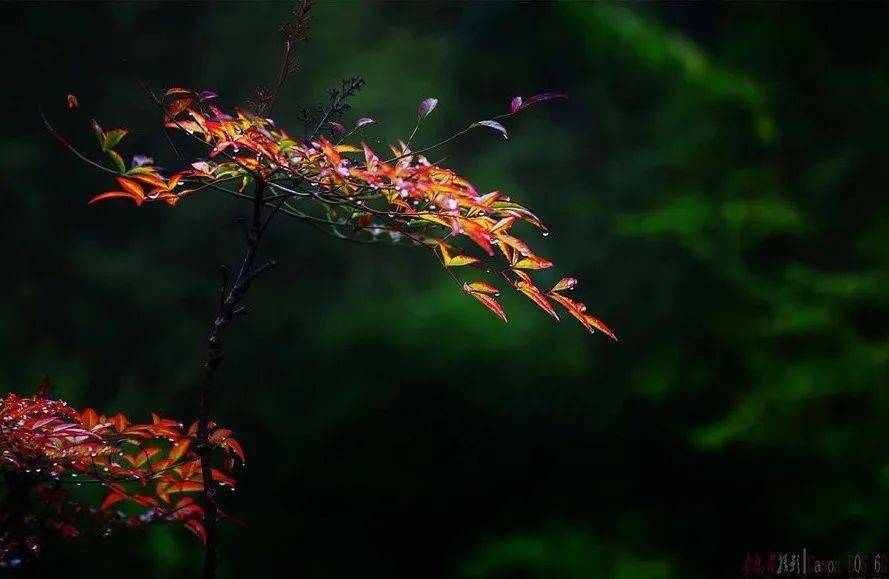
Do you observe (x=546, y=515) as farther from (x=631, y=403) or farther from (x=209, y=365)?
(x=209, y=365)

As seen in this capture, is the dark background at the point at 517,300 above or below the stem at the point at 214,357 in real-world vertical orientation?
above

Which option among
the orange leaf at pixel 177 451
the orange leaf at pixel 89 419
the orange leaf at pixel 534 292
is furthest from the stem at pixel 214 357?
the orange leaf at pixel 534 292

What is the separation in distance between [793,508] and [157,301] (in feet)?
6.84

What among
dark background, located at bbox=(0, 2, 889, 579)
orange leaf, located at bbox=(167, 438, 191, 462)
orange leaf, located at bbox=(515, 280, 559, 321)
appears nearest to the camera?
orange leaf, located at bbox=(515, 280, 559, 321)

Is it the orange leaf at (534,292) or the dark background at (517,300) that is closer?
the orange leaf at (534,292)

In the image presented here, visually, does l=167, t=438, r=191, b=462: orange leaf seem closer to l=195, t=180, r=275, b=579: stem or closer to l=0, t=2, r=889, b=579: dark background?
l=195, t=180, r=275, b=579: stem

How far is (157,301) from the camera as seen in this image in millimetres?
2492

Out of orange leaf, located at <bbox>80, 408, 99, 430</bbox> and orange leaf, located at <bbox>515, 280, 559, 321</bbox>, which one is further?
orange leaf, located at <bbox>80, 408, 99, 430</bbox>

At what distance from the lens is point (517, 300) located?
8.00 ft

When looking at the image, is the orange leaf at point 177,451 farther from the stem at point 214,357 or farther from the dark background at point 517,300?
the dark background at point 517,300

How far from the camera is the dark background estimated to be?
2164 millimetres

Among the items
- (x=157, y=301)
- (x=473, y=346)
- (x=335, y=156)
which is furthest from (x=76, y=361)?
(x=335, y=156)

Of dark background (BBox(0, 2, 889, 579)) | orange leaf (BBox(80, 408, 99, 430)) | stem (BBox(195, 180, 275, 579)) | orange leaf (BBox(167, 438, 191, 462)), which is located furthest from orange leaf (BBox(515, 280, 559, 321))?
dark background (BBox(0, 2, 889, 579))

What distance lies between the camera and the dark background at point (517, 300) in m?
2.16
